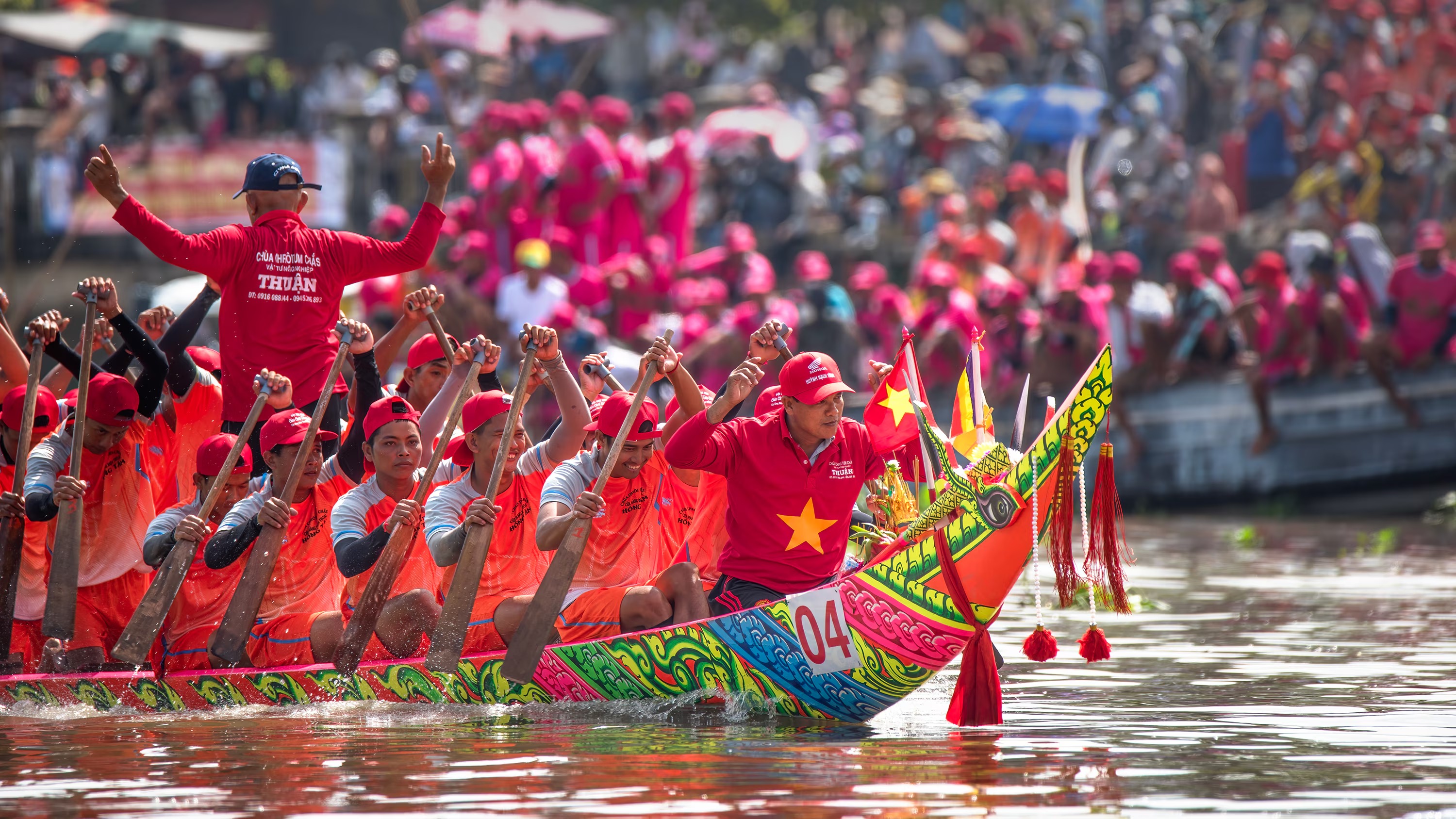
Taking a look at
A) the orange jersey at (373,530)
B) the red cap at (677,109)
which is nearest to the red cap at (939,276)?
the red cap at (677,109)

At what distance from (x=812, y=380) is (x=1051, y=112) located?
36.3 ft

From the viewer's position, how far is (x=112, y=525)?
8891 millimetres

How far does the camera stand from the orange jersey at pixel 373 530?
27.0 feet

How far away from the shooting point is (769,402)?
8.70 m

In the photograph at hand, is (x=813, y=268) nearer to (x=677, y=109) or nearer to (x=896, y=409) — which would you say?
(x=677, y=109)

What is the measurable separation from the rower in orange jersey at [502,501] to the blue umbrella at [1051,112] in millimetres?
10394

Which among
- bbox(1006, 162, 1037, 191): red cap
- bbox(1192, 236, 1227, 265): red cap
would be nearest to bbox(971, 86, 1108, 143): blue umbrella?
bbox(1006, 162, 1037, 191): red cap

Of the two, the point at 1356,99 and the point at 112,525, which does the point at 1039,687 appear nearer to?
the point at 112,525

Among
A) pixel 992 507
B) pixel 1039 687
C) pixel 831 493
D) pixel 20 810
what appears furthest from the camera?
pixel 1039 687

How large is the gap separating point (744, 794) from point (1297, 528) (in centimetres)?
976

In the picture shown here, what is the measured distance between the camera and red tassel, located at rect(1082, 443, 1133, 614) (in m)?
7.23

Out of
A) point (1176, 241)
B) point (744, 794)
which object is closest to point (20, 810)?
point (744, 794)

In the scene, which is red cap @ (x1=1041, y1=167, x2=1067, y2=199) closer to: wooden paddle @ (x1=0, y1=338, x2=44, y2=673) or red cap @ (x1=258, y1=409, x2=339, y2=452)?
red cap @ (x1=258, y1=409, x2=339, y2=452)

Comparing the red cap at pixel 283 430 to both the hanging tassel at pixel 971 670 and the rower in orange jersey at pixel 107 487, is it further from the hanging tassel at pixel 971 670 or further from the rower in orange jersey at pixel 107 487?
the hanging tassel at pixel 971 670
